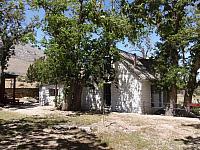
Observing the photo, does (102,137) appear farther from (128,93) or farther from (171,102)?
(128,93)

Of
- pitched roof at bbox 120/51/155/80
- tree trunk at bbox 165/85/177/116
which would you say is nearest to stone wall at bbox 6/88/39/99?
pitched roof at bbox 120/51/155/80

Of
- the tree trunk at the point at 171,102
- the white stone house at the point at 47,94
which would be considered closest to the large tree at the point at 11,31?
the white stone house at the point at 47,94

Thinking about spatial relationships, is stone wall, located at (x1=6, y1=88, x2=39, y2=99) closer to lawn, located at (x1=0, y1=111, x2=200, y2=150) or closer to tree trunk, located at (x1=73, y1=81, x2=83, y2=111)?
tree trunk, located at (x1=73, y1=81, x2=83, y2=111)

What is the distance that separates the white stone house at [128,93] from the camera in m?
27.2

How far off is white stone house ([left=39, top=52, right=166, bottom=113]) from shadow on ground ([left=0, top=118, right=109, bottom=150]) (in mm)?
11672

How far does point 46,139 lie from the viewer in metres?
13.6

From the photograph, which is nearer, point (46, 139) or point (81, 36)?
point (46, 139)

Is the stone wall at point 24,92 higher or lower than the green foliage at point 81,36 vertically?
lower

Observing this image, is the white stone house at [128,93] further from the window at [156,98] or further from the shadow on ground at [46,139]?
the shadow on ground at [46,139]

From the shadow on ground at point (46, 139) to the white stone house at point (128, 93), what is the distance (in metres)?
11.7

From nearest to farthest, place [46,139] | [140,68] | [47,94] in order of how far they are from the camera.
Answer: [46,139]
[140,68]
[47,94]

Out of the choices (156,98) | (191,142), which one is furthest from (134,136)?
(156,98)

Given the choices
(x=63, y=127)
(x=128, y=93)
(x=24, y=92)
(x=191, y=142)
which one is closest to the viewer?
(x=191, y=142)

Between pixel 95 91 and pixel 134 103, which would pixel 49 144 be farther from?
pixel 95 91
